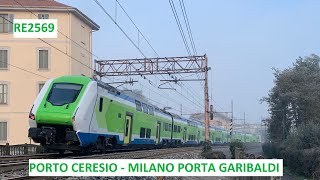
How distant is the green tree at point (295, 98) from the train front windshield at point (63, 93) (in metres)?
37.2

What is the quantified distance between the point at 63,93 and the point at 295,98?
38110 millimetres

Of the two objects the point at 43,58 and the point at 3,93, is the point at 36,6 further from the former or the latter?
the point at 3,93

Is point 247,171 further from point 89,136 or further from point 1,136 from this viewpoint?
point 1,136

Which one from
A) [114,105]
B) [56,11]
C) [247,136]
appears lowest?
[247,136]

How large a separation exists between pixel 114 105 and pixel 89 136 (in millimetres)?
3730

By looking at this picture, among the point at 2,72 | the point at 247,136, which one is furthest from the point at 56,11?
the point at 247,136

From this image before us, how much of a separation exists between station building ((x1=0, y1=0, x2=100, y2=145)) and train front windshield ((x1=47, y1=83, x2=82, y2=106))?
25427 millimetres

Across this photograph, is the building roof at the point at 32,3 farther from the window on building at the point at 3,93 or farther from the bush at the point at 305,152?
the bush at the point at 305,152

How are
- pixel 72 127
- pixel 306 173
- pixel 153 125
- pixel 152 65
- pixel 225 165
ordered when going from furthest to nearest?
1. pixel 152 65
2. pixel 306 173
3. pixel 153 125
4. pixel 72 127
5. pixel 225 165

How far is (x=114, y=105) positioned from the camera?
22.2 metres

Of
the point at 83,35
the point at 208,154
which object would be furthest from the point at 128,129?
the point at 83,35

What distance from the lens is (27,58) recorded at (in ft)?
147

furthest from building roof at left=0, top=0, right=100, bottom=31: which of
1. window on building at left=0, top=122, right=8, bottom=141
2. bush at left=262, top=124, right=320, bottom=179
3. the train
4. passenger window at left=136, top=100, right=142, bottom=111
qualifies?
bush at left=262, top=124, right=320, bottom=179

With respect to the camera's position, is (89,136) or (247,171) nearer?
(247,171)
